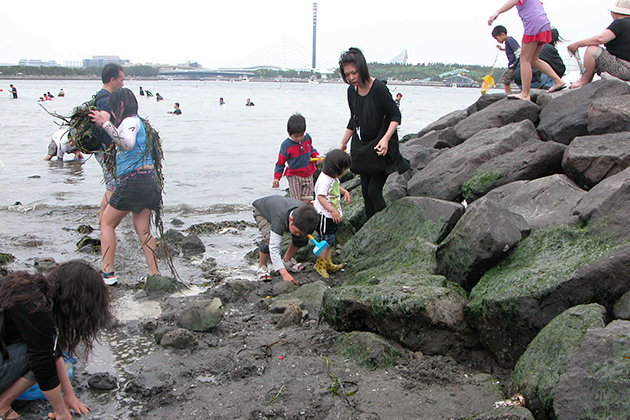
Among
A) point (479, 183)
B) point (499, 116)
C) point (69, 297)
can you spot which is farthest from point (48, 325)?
point (499, 116)

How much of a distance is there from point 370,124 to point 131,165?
2.30 metres

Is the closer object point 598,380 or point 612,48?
point 598,380

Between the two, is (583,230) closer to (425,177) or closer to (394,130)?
(394,130)

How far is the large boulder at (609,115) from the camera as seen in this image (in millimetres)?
5906

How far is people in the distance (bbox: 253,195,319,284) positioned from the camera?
506cm

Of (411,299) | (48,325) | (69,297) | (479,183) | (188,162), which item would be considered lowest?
(188,162)

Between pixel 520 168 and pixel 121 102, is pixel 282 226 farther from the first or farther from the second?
pixel 520 168

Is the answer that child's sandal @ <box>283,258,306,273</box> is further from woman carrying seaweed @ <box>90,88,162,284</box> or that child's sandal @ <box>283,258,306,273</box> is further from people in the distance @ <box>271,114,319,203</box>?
woman carrying seaweed @ <box>90,88,162,284</box>

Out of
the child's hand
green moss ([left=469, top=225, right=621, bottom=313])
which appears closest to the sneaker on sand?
the child's hand

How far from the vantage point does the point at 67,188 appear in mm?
10719

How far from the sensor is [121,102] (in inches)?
197

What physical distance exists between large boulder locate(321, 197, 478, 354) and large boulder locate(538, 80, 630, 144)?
2.37m

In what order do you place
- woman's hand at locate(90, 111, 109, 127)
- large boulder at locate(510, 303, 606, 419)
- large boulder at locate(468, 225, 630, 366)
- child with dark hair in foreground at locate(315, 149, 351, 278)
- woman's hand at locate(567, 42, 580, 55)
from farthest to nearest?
woman's hand at locate(567, 42, 580, 55), child with dark hair in foreground at locate(315, 149, 351, 278), woman's hand at locate(90, 111, 109, 127), large boulder at locate(468, 225, 630, 366), large boulder at locate(510, 303, 606, 419)

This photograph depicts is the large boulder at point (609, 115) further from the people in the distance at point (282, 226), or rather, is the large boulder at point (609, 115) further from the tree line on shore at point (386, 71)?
the tree line on shore at point (386, 71)
